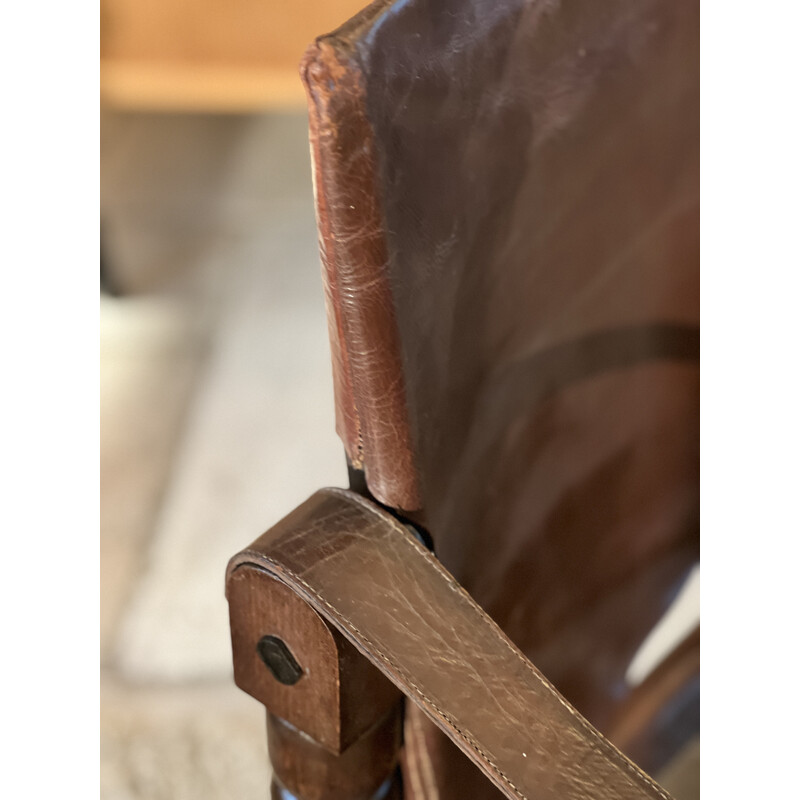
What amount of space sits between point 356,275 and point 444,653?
0.60 ft

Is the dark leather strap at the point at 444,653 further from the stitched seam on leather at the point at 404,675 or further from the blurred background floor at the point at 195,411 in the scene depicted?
the blurred background floor at the point at 195,411

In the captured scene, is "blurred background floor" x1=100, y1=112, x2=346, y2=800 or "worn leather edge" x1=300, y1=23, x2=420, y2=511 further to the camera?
"blurred background floor" x1=100, y1=112, x2=346, y2=800

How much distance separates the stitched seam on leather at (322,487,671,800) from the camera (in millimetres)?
457

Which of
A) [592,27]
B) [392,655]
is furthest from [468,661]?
[592,27]

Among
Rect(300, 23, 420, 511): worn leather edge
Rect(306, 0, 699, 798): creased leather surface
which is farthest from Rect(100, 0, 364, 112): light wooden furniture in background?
Rect(300, 23, 420, 511): worn leather edge

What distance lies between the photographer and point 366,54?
0.39 metres

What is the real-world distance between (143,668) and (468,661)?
32.4 inches

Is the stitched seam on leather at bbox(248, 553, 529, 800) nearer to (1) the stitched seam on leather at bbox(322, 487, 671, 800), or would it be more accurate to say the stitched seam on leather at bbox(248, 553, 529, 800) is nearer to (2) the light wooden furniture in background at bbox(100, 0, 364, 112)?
(1) the stitched seam on leather at bbox(322, 487, 671, 800)

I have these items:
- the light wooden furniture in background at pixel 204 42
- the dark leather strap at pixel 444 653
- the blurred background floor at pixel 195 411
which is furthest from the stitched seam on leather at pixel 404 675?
the light wooden furniture in background at pixel 204 42

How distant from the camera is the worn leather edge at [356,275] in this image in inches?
15.2

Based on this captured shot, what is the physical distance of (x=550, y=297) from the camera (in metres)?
0.57

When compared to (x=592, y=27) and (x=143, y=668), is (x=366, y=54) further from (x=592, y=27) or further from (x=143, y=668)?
(x=143, y=668)

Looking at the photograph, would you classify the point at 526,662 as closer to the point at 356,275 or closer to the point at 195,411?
the point at 356,275

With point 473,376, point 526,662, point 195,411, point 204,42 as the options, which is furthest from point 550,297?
point 195,411
